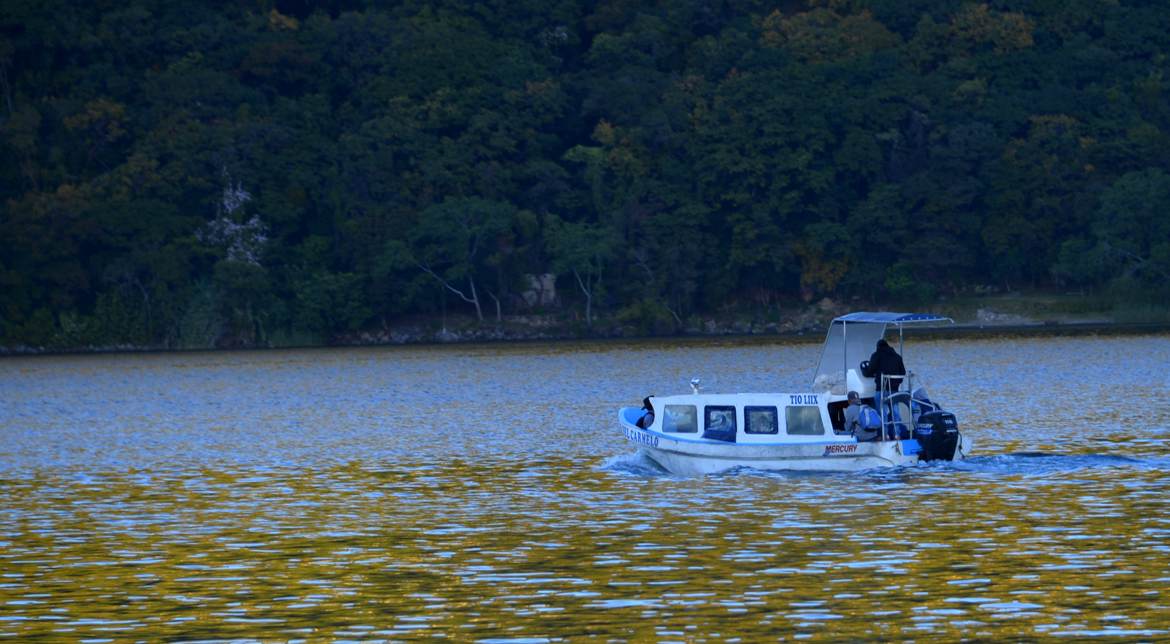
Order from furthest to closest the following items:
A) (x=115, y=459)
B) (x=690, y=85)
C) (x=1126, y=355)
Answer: (x=690, y=85) < (x=1126, y=355) < (x=115, y=459)

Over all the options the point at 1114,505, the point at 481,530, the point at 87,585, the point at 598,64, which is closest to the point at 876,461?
the point at 1114,505

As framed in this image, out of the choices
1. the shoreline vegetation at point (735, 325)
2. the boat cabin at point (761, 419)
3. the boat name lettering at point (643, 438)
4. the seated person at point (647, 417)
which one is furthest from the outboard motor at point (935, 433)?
the shoreline vegetation at point (735, 325)

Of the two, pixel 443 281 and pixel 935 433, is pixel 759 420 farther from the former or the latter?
pixel 443 281

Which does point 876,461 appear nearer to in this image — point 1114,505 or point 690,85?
point 1114,505

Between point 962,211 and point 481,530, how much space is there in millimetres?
127504

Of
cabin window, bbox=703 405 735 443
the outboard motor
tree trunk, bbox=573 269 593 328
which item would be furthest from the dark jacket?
tree trunk, bbox=573 269 593 328

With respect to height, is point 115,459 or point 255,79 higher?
point 255,79

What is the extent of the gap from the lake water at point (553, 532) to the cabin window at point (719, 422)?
1.39 m

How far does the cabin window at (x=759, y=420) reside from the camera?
145ft

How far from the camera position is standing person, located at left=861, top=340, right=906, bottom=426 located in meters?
44.0

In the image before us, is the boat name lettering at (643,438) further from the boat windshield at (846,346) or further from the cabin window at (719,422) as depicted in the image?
the boat windshield at (846,346)

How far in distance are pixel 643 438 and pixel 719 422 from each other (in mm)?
1843

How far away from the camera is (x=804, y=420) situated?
145 ft

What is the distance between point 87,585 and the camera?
2984cm
